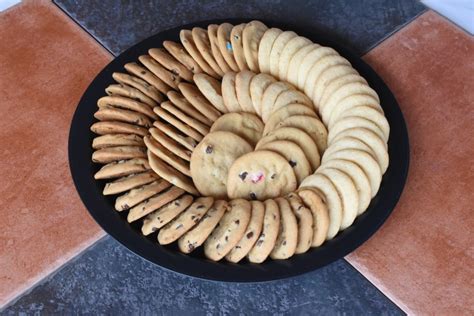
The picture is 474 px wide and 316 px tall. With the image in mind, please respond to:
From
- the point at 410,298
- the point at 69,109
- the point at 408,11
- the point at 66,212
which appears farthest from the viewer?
the point at 408,11

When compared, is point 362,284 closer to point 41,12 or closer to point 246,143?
point 246,143

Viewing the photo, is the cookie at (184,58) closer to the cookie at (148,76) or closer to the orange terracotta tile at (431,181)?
the cookie at (148,76)

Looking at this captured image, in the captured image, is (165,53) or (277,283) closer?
(277,283)

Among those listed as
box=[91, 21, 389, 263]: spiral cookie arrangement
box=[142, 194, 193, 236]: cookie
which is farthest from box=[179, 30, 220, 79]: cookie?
box=[142, 194, 193, 236]: cookie

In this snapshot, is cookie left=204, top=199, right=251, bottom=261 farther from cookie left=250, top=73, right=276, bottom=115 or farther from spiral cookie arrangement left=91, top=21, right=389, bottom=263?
cookie left=250, top=73, right=276, bottom=115

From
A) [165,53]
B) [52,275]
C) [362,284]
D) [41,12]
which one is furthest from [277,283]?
[41,12]

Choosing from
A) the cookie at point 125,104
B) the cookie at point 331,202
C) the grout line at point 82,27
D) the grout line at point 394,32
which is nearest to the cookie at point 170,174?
the cookie at point 125,104
